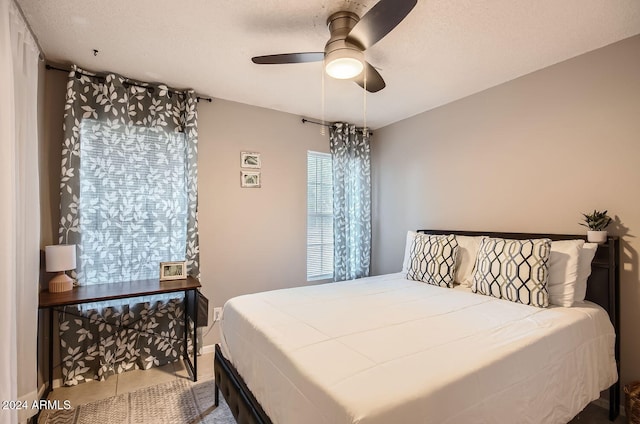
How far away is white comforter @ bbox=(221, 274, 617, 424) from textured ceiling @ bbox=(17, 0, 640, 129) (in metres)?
1.77

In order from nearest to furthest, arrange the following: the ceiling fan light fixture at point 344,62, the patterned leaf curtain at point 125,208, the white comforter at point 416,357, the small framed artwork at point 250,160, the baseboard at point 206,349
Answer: the white comforter at point 416,357 < the ceiling fan light fixture at point 344,62 < the patterned leaf curtain at point 125,208 < the baseboard at point 206,349 < the small framed artwork at point 250,160

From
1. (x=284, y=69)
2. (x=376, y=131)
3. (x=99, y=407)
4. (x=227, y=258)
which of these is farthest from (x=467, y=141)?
(x=99, y=407)

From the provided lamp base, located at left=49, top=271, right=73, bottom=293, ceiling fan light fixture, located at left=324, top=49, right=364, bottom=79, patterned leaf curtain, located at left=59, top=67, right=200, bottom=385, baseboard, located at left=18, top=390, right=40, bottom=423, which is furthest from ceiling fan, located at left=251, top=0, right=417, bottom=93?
baseboard, located at left=18, top=390, right=40, bottom=423

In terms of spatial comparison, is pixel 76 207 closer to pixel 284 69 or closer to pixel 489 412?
pixel 284 69

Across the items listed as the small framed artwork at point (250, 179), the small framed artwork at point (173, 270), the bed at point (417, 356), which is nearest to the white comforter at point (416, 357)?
the bed at point (417, 356)

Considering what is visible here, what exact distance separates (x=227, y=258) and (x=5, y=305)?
1.79 m

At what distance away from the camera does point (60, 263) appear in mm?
2141

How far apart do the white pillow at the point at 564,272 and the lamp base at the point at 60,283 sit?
3.42 meters

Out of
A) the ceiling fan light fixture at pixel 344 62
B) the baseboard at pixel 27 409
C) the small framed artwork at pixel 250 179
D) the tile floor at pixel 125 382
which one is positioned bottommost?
the tile floor at pixel 125 382

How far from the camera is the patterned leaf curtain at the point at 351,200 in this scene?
376cm

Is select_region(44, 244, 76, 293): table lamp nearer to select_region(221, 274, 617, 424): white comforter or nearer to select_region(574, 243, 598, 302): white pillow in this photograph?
select_region(221, 274, 617, 424): white comforter

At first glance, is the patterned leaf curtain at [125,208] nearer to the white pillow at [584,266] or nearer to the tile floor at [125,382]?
the tile floor at [125,382]

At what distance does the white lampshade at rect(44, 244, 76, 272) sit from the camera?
2.12 metres

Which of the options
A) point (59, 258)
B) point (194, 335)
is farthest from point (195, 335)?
point (59, 258)
